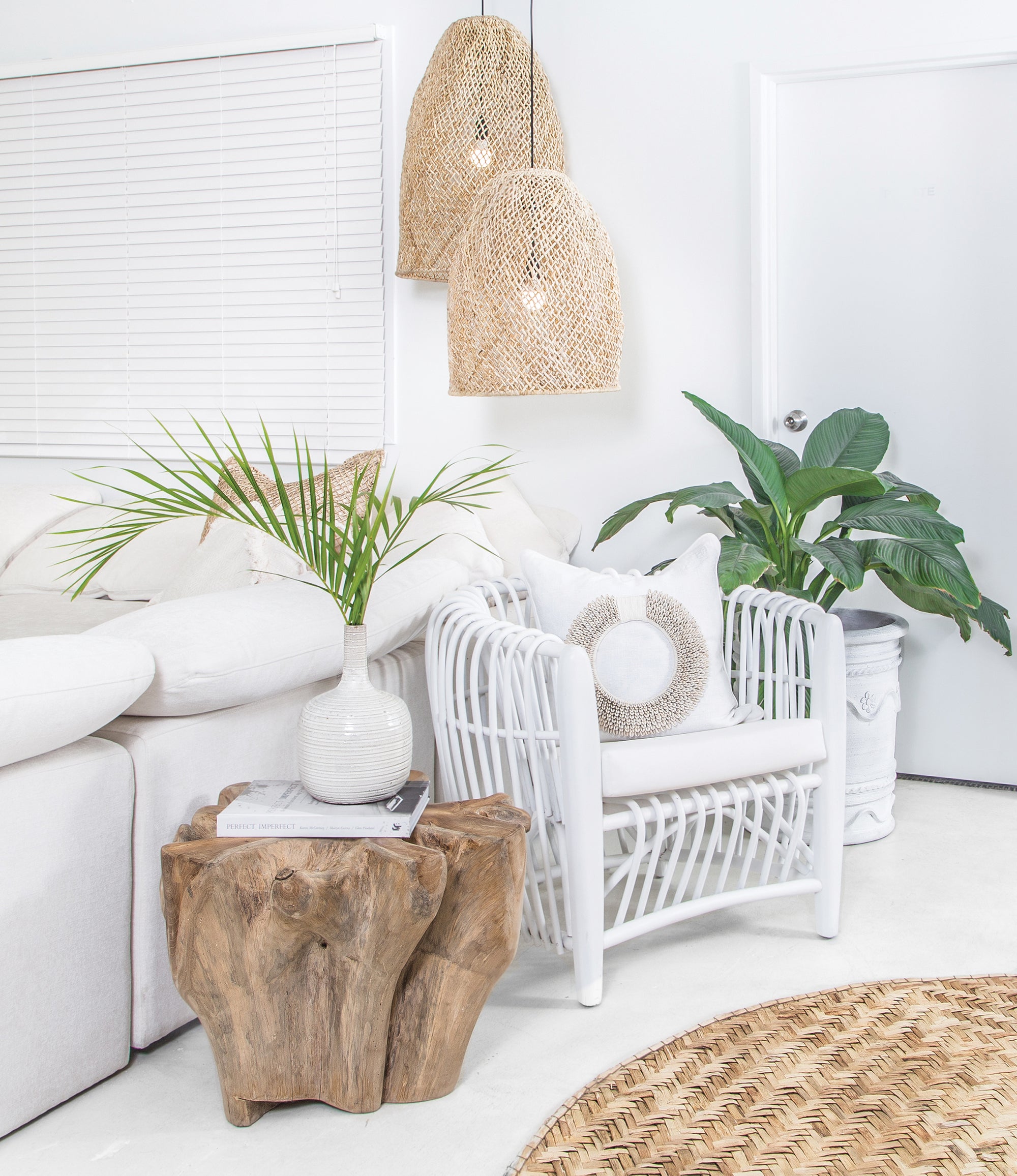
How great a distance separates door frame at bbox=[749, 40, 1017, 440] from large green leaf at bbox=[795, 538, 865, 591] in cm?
64

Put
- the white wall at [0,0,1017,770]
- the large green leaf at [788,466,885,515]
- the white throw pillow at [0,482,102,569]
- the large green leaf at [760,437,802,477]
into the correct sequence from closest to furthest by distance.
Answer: the large green leaf at [788,466,885,515] → the large green leaf at [760,437,802,477] → the white wall at [0,0,1017,770] → the white throw pillow at [0,482,102,569]

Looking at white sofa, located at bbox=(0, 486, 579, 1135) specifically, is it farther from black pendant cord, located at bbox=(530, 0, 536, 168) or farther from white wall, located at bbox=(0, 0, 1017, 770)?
black pendant cord, located at bbox=(530, 0, 536, 168)

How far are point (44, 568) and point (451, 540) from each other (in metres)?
1.31

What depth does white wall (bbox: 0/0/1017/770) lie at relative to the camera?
113 inches

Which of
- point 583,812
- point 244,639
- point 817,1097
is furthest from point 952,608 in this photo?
point 244,639

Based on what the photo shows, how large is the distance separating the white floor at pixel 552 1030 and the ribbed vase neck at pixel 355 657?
0.61 meters

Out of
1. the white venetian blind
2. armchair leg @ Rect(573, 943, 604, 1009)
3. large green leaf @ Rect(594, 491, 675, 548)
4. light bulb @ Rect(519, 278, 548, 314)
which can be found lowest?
armchair leg @ Rect(573, 943, 604, 1009)

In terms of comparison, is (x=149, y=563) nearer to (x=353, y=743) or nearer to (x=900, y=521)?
(x=353, y=743)

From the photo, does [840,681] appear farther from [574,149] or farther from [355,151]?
[355,151]

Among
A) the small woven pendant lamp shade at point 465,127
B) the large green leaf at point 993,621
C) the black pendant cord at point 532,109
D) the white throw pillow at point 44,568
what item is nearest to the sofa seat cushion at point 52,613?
the white throw pillow at point 44,568

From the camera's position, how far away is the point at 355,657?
5.39 feet

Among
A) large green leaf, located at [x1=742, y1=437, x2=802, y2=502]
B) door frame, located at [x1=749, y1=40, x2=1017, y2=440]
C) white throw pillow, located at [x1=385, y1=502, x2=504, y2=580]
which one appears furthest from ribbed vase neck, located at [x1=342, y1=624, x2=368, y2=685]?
door frame, located at [x1=749, y1=40, x2=1017, y2=440]

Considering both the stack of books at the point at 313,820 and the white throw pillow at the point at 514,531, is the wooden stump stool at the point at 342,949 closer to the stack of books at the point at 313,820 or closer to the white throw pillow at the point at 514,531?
the stack of books at the point at 313,820

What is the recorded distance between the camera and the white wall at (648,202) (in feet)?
9.45
